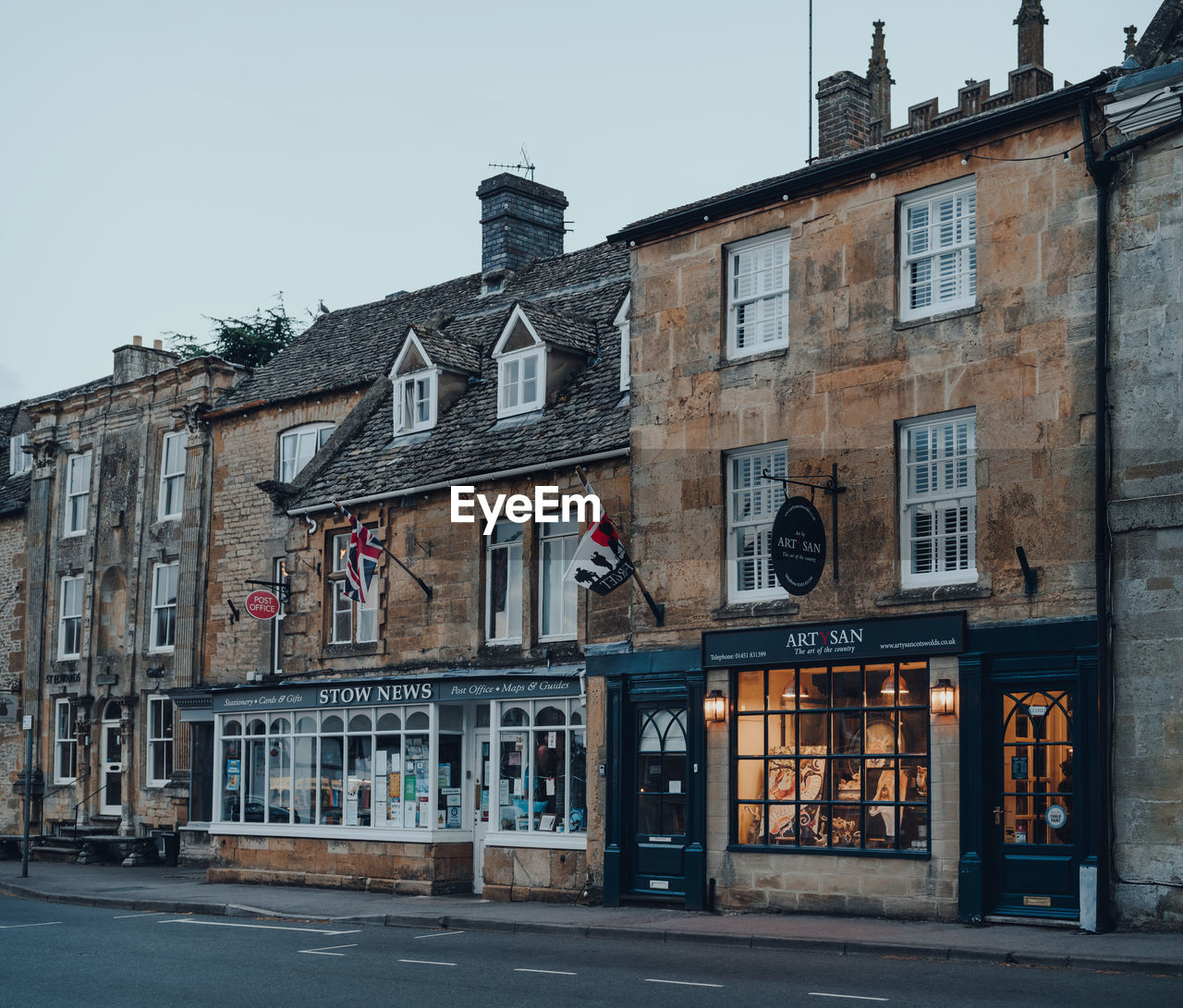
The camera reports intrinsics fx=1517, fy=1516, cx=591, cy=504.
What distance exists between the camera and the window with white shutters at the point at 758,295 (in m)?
19.5

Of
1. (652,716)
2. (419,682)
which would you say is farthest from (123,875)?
(652,716)

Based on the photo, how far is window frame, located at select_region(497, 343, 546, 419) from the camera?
78.3 feet

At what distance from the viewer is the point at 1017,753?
16531mm

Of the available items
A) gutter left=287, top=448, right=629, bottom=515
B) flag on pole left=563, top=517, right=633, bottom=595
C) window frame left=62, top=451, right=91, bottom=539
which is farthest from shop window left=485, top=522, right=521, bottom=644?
window frame left=62, top=451, right=91, bottom=539

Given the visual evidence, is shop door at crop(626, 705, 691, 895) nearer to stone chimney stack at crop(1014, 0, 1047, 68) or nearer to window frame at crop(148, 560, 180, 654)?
stone chimney stack at crop(1014, 0, 1047, 68)

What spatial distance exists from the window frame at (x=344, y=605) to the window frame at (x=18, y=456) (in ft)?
52.0

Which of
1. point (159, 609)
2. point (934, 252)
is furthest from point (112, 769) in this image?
point (934, 252)

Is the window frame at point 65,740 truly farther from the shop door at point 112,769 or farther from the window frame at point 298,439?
the window frame at point 298,439

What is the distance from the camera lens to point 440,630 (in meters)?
23.7

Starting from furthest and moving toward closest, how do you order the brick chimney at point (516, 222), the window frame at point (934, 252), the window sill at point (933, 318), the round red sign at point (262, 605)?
the brick chimney at point (516, 222), the round red sign at point (262, 605), the window frame at point (934, 252), the window sill at point (933, 318)

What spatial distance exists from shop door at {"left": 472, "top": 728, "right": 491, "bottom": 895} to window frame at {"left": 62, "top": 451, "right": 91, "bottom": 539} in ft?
51.0

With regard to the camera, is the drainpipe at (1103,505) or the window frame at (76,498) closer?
the drainpipe at (1103,505)

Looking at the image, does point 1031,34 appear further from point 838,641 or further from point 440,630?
point 440,630

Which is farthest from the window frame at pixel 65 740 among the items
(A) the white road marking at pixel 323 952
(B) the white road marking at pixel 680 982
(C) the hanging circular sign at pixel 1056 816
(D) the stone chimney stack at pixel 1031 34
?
(D) the stone chimney stack at pixel 1031 34
